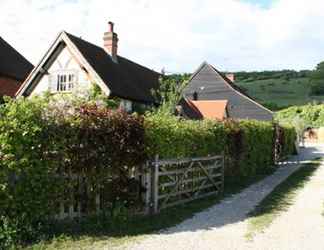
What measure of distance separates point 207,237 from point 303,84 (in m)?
110

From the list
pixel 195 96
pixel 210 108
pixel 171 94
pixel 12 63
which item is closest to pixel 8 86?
pixel 12 63

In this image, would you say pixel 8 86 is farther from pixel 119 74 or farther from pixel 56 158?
pixel 56 158

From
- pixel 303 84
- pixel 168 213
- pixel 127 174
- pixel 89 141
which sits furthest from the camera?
pixel 303 84

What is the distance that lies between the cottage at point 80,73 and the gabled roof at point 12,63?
4.92m

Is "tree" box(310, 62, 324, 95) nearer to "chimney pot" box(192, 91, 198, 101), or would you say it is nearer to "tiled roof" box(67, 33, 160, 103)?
"chimney pot" box(192, 91, 198, 101)

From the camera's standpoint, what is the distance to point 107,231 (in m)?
9.07

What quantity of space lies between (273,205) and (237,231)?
3873 millimetres

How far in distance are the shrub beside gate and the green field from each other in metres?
81.4

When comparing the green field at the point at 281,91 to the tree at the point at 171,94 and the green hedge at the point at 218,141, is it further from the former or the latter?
the green hedge at the point at 218,141

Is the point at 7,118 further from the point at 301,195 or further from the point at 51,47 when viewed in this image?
the point at 51,47

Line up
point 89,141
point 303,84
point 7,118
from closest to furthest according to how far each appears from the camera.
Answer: point 7,118
point 89,141
point 303,84

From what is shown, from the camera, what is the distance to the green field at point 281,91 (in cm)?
9571

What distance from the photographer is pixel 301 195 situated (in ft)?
50.1

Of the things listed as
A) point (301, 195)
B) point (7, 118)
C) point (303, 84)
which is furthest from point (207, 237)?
point (303, 84)
